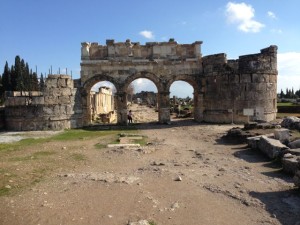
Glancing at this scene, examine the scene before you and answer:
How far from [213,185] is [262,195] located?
3.84ft

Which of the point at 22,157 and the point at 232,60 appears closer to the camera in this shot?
the point at 22,157

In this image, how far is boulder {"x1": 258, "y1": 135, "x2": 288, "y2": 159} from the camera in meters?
9.51

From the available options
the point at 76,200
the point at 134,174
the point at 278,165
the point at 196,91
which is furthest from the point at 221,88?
the point at 76,200

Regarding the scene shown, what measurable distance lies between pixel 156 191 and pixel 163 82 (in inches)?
580

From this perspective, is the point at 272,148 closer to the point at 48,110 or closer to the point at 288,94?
the point at 48,110

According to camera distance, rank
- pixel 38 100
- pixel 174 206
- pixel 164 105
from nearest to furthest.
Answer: pixel 174 206 → pixel 38 100 → pixel 164 105

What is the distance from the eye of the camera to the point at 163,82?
68.5ft

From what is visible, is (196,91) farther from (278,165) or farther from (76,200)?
(76,200)

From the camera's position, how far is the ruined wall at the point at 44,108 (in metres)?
17.5

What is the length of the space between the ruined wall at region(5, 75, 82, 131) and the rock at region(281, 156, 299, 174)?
1376 centimetres

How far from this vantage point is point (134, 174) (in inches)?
323

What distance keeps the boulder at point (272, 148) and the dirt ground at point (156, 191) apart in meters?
0.40

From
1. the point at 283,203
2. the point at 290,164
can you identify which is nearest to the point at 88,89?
the point at 290,164

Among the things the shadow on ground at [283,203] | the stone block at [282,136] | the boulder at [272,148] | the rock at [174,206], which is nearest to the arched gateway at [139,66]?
the stone block at [282,136]
